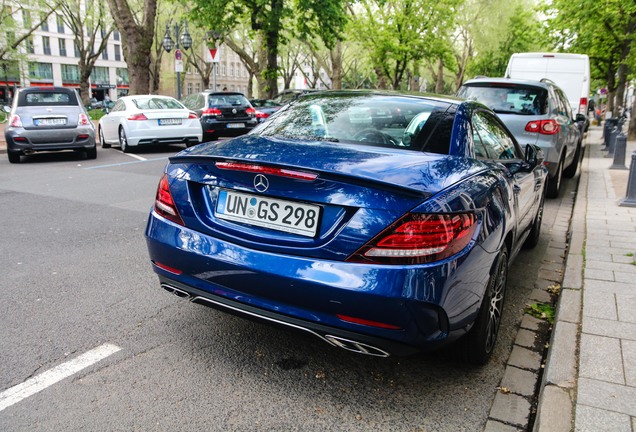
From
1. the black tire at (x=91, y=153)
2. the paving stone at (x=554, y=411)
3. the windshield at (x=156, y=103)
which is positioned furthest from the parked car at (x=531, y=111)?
the black tire at (x=91, y=153)

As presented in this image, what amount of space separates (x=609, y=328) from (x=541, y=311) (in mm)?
628

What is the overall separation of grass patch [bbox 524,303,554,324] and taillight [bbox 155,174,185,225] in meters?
2.65

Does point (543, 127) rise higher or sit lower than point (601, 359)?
higher

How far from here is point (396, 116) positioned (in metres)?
3.56

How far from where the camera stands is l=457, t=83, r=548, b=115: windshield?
8297mm

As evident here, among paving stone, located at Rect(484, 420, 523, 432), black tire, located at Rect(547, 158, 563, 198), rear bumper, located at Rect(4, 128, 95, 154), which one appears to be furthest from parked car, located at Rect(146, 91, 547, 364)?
rear bumper, located at Rect(4, 128, 95, 154)

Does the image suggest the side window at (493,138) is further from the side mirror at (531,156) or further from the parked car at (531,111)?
the parked car at (531,111)

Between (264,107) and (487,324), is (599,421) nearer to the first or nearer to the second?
(487,324)

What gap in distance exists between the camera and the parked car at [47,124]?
11.8m

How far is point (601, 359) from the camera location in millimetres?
3127

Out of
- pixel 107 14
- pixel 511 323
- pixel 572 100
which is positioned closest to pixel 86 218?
pixel 511 323

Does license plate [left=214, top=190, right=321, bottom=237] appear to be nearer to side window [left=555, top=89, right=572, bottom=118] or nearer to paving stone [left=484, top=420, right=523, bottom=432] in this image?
paving stone [left=484, top=420, right=523, bottom=432]

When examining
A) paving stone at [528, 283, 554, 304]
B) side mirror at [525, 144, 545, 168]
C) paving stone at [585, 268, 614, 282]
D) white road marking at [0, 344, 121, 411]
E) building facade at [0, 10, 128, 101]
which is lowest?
paving stone at [528, 283, 554, 304]

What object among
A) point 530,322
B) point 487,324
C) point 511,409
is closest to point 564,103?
point 530,322
